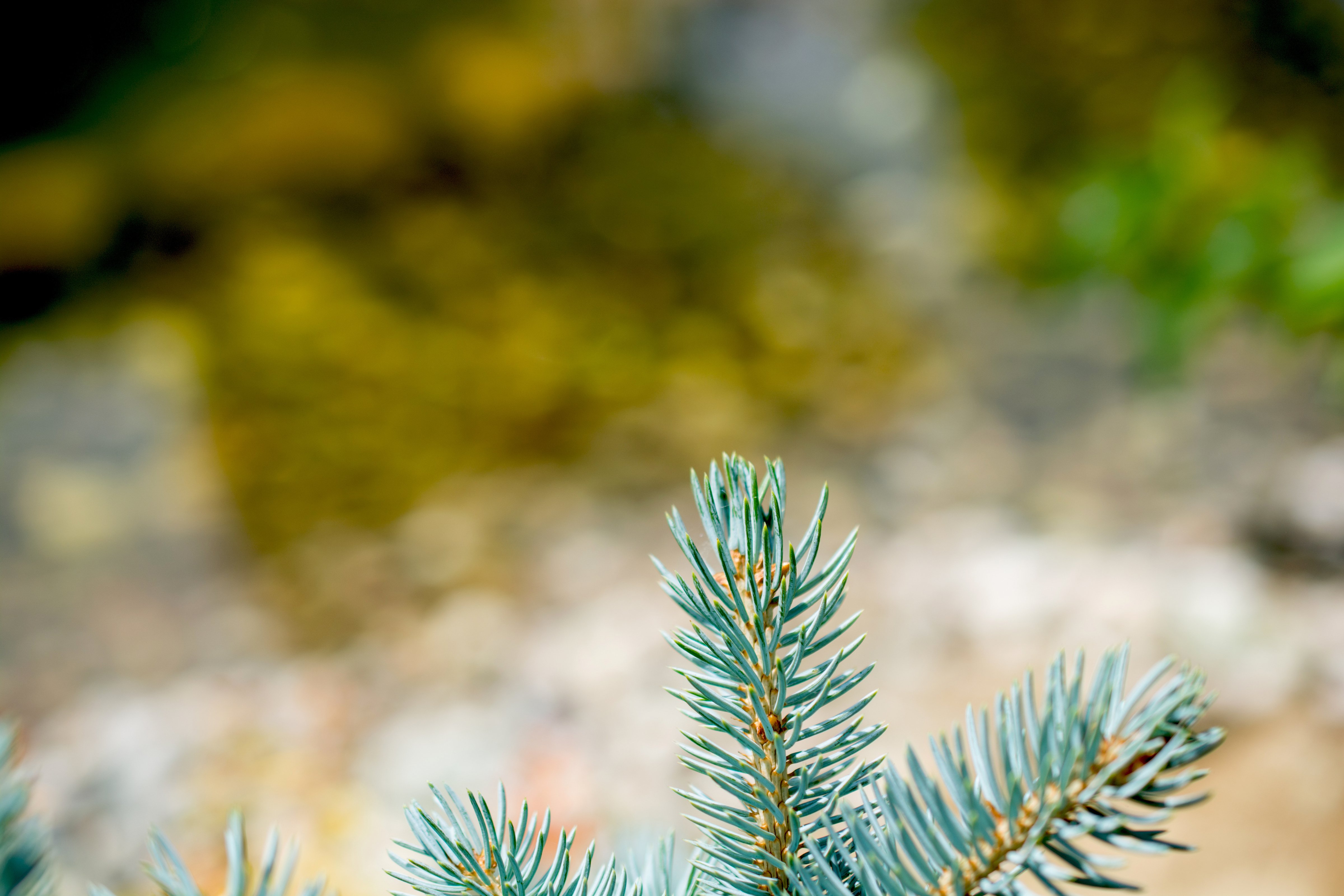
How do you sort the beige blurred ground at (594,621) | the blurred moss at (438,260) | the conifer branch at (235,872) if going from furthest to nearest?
the blurred moss at (438,260)
the beige blurred ground at (594,621)
the conifer branch at (235,872)

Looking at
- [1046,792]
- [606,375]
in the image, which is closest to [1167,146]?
[606,375]

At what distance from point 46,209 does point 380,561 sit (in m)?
1.06

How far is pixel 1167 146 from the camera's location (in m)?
1.01

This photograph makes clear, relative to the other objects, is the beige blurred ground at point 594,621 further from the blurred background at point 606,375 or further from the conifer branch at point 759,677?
the conifer branch at point 759,677

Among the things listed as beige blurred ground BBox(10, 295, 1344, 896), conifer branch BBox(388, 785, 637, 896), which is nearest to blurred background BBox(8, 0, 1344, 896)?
beige blurred ground BBox(10, 295, 1344, 896)

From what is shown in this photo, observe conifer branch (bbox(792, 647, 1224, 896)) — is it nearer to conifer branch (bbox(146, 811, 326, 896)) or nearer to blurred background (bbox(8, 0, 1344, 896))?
conifer branch (bbox(146, 811, 326, 896))

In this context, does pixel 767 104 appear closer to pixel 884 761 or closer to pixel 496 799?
pixel 496 799

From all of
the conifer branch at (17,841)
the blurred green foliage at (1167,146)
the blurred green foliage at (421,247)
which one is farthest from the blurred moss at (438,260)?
the conifer branch at (17,841)

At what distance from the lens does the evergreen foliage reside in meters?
0.19

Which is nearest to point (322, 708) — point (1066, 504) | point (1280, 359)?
point (1066, 504)

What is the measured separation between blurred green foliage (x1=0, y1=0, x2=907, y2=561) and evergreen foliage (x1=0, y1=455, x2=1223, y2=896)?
45.6 inches

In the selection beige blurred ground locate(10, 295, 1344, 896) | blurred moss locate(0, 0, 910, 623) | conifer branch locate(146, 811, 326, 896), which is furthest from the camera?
blurred moss locate(0, 0, 910, 623)

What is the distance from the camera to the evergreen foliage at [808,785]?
19 cm

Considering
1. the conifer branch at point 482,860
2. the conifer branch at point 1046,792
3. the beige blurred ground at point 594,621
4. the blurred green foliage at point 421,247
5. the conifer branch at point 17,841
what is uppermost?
the blurred green foliage at point 421,247
